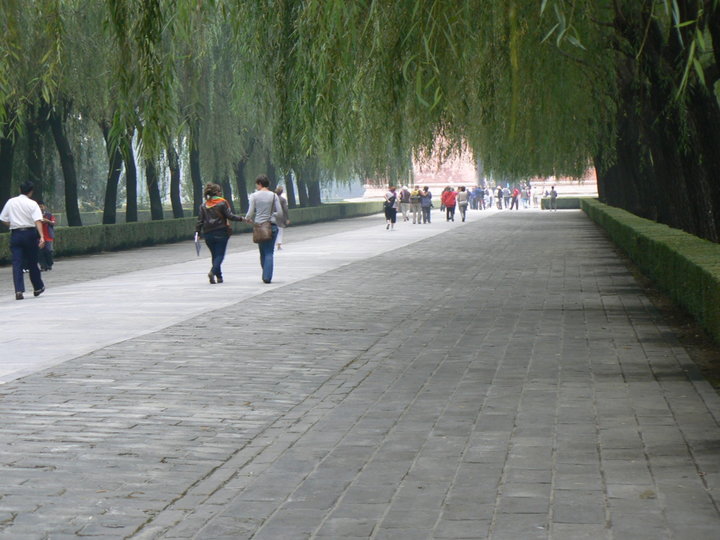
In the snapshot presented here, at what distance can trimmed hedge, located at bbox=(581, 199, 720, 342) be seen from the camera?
10.0 meters

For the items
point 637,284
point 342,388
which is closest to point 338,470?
point 342,388

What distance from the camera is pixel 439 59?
24.5 feet

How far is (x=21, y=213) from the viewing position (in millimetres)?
16391

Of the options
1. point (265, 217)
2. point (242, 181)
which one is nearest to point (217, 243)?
point (265, 217)

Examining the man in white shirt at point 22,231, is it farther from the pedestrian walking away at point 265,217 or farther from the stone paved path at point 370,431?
the stone paved path at point 370,431

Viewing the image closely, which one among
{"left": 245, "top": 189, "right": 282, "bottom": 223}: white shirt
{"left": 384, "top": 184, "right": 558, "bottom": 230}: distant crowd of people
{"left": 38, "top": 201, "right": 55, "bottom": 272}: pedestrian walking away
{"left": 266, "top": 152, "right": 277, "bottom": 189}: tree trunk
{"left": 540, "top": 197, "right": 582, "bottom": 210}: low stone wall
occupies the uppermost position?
{"left": 266, "top": 152, "right": 277, "bottom": 189}: tree trunk

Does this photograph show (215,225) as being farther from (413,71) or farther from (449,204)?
(449,204)

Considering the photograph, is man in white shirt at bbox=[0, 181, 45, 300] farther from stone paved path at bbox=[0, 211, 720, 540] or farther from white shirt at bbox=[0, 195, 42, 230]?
stone paved path at bbox=[0, 211, 720, 540]

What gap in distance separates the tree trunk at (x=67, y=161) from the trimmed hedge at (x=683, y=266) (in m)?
14.8

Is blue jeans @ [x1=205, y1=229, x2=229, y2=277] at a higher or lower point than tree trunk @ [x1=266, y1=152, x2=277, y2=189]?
lower

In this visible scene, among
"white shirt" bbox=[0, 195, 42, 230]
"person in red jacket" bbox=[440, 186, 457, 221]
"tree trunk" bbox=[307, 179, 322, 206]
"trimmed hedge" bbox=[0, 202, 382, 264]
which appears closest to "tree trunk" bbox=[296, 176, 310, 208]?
"tree trunk" bbox=[307, 179, 322, 206]

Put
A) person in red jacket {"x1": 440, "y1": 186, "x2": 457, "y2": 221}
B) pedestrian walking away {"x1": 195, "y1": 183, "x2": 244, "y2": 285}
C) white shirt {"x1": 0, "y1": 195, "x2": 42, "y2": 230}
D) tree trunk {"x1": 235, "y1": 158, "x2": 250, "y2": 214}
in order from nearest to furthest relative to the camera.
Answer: white shirt {"x1": 0, "y1": 195, "x2": 42, "y2": 230}
pedestrian walking away {"x1": 195, "y1": 183, "x2": 244, "y2": 285}
tree trunk {"x1": 235, "y1": 158, "x2": 250, "y2": 214}
person in red jacket {"x1": 440, "y1": 186, "x2": 457, "y2": 221}

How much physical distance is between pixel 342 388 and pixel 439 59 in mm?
2467

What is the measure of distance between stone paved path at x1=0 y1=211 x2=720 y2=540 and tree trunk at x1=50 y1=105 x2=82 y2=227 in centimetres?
1692
